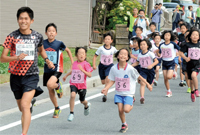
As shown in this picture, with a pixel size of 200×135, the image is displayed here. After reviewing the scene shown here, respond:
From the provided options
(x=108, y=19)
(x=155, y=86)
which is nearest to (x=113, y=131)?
(x=155, y=86)

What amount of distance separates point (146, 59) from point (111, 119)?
8.01 feet

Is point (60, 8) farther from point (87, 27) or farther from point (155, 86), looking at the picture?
point (155, 86)

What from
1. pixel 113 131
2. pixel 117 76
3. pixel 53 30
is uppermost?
pixel 53 30

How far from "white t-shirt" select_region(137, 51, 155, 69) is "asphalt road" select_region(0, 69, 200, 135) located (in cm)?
85

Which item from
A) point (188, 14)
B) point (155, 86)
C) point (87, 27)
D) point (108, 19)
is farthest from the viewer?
point (188, 14)

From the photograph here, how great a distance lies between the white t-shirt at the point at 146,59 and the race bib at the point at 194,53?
3.05ft

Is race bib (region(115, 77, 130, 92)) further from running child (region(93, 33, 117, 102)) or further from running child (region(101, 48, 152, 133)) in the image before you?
running child (region(93, 33, 117, 102))

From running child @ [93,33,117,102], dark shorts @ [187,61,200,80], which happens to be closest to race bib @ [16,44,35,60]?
running child @ [93,33,117,102]

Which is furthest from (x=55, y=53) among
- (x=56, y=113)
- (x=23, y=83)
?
(x=23, y=83)

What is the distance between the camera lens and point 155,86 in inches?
528

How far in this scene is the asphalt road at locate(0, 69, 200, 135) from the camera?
789cm

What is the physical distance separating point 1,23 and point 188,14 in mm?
11235

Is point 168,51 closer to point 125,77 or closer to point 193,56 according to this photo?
point 193,56

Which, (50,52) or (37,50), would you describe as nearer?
(37,50)
